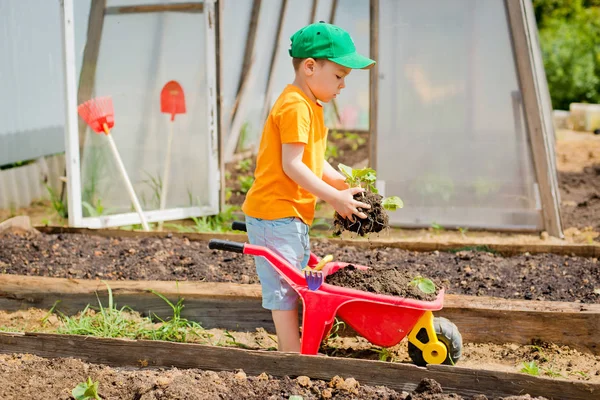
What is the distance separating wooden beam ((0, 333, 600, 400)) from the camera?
8.38 ft

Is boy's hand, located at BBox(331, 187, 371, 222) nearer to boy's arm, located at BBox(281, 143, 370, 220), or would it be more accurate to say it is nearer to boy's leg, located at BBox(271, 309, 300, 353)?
boy's arm, located at BBox(281, 143, 370, 220)

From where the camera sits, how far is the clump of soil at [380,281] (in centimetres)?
290

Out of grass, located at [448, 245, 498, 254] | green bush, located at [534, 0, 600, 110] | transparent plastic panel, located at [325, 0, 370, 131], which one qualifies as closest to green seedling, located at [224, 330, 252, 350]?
grass, located at [448, 245, 498, 254]

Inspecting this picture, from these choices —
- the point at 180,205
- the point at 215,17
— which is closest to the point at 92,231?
the point at 180,205

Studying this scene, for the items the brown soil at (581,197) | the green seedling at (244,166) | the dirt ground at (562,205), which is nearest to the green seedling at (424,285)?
the dirt ground at (562,205)

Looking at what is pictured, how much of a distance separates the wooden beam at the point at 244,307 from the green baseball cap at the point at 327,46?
115cm

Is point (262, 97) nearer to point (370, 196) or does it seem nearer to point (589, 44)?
point (370, 196)

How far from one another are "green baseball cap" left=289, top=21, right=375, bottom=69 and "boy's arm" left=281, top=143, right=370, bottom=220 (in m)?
0.35

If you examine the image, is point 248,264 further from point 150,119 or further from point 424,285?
point 150,119

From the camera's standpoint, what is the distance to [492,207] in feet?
18.7

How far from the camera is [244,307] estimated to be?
3.57m

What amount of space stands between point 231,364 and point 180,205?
311 cm

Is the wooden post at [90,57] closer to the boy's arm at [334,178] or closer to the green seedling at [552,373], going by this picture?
the boy's arm at [334,178]

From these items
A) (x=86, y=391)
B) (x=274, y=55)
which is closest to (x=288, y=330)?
(x=86, y=391)
